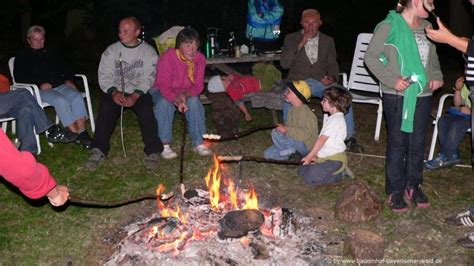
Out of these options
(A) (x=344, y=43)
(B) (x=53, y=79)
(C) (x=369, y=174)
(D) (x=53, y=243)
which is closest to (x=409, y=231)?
(C) (x=369, y=174)

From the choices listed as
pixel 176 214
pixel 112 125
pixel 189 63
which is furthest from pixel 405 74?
pixel 112 125

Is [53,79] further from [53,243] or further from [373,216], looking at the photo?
[373,216]

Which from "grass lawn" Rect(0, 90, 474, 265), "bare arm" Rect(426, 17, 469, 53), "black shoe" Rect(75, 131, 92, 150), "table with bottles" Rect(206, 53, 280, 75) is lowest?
"grass lawn" Rect(0, 90, 474, 265)

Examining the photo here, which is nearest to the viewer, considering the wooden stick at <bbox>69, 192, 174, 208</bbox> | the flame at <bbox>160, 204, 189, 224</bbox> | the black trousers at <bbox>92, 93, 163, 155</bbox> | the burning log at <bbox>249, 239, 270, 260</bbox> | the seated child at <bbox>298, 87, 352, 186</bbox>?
the wooden stick at <bbox>69, 192, 174, 208</bbox>

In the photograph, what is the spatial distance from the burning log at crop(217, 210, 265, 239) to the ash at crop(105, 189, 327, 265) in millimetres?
48

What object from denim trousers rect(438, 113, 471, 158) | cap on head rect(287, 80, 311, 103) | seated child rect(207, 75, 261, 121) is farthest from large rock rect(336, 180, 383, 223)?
seated child rect(207, 75, 261, 121)

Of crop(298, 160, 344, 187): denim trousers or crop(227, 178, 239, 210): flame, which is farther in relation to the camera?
crop(298, 160, 344, 187): denim trousers

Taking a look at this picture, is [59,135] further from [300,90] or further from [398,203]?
[398,203]

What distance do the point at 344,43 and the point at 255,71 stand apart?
9.14 metres

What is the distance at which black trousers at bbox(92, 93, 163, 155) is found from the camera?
6.23 m

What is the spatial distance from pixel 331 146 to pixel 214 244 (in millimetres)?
1999

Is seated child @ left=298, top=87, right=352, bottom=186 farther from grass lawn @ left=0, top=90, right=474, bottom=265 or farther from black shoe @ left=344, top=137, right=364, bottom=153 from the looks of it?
black shoe @ left=344, top=137, right=364, bottom=153

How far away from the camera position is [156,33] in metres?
12.3

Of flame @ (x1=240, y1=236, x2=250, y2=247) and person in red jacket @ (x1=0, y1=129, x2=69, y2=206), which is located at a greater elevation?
person in red jacket @ (x1=0, y1=129, x2=69, y2=206)
